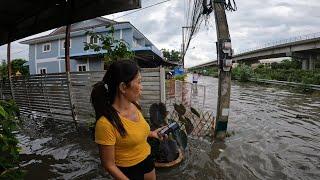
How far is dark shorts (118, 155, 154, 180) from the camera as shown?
2.60 metres

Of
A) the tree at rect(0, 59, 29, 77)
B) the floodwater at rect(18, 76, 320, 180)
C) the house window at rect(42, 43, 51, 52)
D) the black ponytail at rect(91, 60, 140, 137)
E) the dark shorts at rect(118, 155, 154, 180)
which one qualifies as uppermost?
the house window at rect(42, 43, 51, 52)

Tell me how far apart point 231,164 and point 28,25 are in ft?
22.3

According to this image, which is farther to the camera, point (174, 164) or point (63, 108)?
point (63, 108)

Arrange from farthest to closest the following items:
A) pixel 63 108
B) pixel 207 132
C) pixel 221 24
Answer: pixel 63 108
pixel 207 132
pixel 221 24

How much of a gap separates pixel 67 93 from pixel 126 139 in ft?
23.0

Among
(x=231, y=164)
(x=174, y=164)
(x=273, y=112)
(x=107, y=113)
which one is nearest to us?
(x=107, y=113)

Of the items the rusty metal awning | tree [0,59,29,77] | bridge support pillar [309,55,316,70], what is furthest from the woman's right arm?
bridge support pillar [309,55,316,70]

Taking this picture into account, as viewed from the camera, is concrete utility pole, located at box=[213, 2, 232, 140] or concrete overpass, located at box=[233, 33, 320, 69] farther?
concrete overpass, located at box=[233, 33, 320, 69]

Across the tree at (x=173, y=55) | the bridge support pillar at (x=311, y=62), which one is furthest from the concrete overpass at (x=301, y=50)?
the tree at (x=173, y=55)

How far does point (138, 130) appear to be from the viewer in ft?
8.34

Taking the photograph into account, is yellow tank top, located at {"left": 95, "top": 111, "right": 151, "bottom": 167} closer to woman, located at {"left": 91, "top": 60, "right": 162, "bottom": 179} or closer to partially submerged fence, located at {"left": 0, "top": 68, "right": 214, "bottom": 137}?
woman, located at {"left": 91, "top": 60, "right": 162, "bottom": 179}

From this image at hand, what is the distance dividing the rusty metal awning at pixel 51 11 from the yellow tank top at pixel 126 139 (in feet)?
17.1

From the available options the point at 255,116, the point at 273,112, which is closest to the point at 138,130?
the point at 255,116

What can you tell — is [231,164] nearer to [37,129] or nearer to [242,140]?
[242,140]
